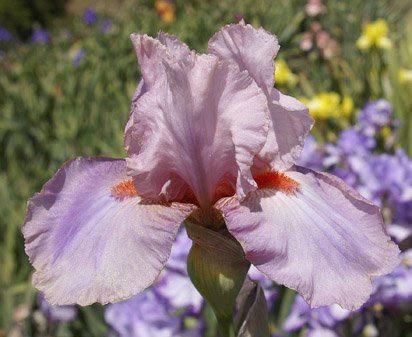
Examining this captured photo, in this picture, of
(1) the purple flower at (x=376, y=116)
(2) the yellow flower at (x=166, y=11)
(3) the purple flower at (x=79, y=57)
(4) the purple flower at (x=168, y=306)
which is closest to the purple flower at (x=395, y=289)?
(4) the purple flower at (x=168, y=306)

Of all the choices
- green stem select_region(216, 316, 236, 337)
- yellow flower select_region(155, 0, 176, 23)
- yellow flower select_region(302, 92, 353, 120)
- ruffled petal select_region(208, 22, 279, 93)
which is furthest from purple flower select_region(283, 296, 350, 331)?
yellow flower select_region(155, 0, 176, 23)

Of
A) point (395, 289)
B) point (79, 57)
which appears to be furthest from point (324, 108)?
point (79, 57)

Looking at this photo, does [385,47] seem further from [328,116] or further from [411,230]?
[411,230]

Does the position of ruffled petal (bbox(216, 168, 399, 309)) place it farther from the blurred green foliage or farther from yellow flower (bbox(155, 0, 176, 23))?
the blurred green foliage

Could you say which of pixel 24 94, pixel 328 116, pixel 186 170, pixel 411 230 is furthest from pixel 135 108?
pixel 24 94

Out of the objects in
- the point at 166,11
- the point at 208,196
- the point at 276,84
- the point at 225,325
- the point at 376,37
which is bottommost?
the point at 166,11

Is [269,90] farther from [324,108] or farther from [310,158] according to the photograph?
[324,108]
